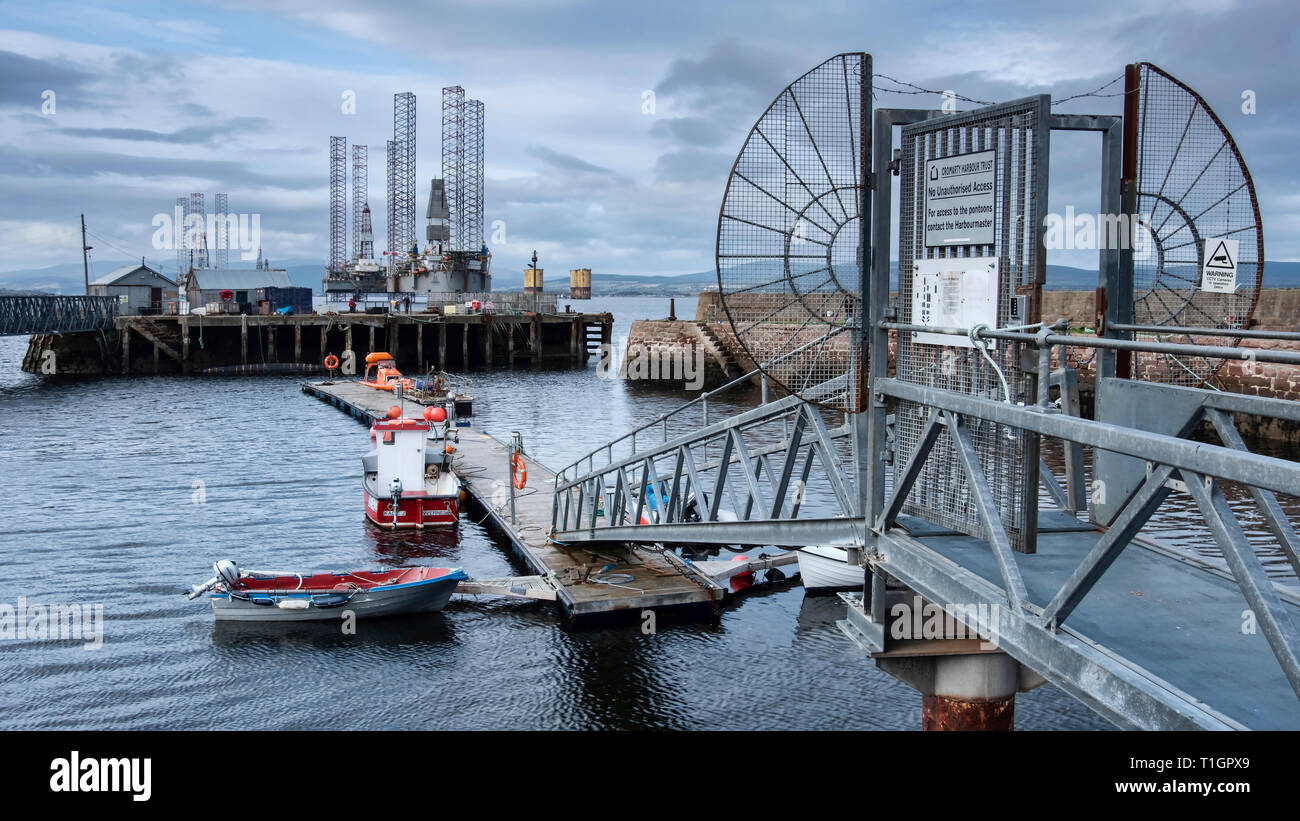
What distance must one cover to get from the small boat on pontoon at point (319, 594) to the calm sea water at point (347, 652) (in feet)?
1.18

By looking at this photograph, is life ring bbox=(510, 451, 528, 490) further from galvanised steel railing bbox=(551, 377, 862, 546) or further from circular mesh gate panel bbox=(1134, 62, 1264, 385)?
circular mesh gate panel bbox=(1134, 62, 1264, 385)

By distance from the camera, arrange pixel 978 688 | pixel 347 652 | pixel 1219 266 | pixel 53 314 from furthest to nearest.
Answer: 1. pixel 53 314
2. pixel 347 652
3. pixel 1219 266
4. pixel 978 688

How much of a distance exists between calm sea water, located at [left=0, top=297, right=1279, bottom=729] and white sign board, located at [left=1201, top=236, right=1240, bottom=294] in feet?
31.0

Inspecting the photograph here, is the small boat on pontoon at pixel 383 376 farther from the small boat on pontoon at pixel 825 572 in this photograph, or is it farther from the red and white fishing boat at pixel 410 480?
the small boat on pontoon at pixel 825 572

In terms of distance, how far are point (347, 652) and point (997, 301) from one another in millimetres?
16737

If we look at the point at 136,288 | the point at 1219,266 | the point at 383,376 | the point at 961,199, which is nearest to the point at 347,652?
the point at 961,199

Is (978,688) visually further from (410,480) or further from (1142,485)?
(410,480)

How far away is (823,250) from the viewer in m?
8.95

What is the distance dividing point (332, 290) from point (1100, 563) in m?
176

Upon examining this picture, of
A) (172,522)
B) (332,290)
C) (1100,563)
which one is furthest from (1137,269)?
(332,290)

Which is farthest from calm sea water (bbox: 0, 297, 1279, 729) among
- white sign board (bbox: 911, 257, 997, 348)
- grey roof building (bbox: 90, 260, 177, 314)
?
grey roof building (bbox: 90, 260, 177, 314)

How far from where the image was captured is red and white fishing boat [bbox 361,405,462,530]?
30828mm

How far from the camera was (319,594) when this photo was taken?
21.9m

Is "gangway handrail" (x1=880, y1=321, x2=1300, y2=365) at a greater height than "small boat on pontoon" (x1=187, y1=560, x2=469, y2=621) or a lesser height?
greater
